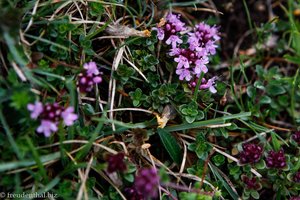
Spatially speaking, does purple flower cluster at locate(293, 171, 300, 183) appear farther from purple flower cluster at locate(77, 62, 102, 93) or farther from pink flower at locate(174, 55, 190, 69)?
purple flower cluster at locate(77, 62, 102, 93)

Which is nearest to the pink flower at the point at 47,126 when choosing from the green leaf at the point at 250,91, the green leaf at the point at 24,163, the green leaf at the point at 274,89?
the green leaf at the point at 24,163

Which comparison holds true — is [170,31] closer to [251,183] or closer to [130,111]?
[130,111]

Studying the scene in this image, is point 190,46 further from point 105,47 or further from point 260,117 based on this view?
point 260,117

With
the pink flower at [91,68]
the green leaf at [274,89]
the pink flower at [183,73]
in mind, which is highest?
the pink flower at [91,68]

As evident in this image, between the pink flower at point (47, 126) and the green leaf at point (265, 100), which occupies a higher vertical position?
the pink flower at point (47, 126)

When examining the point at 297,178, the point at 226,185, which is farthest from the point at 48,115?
the point at 297,178

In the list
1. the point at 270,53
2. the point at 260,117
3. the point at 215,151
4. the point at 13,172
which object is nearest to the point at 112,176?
the point at 13,172

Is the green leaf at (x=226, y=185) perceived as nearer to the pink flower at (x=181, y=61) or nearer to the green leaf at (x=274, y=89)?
the pink flower at (x=181, y=61)
